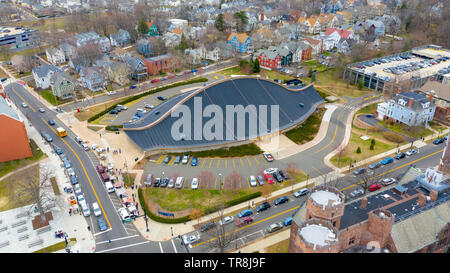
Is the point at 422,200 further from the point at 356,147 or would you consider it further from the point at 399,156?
the point at 356,147

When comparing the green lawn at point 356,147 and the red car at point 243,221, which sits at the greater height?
the green lawn at point 356,147

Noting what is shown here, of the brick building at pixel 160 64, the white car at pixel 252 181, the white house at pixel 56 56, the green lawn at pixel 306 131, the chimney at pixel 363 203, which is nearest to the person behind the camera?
the chimney at pixel 363 203

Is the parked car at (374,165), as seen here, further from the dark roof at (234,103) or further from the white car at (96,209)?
the white car at (96,209)

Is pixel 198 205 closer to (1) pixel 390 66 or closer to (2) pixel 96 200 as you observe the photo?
(2) pixel 96 200

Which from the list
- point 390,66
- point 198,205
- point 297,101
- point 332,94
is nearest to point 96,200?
point 198,205

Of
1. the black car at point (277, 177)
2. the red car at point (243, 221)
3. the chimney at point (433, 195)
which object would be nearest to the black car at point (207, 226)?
the red car at point (243, 221)

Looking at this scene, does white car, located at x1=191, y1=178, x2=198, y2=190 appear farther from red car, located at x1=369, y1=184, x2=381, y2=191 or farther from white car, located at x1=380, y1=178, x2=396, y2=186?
white car, located at x1=380, y1=178, x2=396, y2=186

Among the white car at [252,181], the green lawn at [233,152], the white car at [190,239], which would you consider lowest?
the white car at [190,239]
